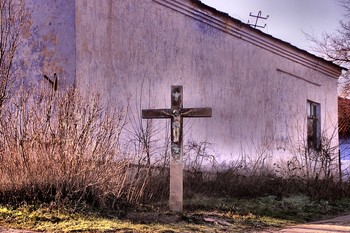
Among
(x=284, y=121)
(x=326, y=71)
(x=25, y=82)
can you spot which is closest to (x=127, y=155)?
(x=25, y=82)

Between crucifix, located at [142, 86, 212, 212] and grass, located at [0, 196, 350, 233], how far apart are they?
303 mm

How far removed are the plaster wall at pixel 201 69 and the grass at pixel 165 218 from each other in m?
2.68

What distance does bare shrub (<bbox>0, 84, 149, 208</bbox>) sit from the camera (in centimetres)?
836

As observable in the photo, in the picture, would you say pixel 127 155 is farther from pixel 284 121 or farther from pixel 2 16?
pixel 284 121

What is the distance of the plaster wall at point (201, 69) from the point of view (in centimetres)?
1073

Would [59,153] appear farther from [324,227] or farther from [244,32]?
[244,32]

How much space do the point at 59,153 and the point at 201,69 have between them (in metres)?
5.59

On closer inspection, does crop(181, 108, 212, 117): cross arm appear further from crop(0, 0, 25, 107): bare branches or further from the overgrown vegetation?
crop(0, 0, 25, 107): bare branches

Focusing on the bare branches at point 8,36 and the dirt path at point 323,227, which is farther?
the bare branches at point 8,36

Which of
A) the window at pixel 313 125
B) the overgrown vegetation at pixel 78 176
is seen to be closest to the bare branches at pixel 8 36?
the overgrown vegetation at pixel 78 176

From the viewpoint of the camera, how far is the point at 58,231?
23.6ft

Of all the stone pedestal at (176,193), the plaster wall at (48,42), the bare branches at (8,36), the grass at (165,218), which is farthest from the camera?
the plaster wall at (48,42)

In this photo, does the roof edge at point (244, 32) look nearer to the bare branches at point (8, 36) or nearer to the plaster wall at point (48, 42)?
the plaster wall at point (48, 42)

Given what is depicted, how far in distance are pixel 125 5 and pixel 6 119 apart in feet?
11.9
